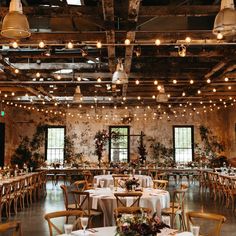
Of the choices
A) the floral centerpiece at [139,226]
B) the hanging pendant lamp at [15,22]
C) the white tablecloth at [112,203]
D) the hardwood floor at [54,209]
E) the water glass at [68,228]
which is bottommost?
the hardwood floor at [54,209]

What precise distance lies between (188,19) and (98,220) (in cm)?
490

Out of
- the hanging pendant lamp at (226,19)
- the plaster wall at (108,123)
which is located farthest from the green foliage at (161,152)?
the hanging pendant lamp at (226,19)

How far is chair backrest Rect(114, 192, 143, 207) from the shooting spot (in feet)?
22.3

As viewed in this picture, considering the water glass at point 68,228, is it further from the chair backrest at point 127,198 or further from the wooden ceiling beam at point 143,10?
the wooden ceiling beam at point 143,10

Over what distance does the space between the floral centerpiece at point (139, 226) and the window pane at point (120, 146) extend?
16.0 meters

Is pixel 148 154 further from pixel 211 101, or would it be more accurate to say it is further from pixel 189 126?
pixel 211 101

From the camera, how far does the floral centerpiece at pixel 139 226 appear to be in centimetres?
319

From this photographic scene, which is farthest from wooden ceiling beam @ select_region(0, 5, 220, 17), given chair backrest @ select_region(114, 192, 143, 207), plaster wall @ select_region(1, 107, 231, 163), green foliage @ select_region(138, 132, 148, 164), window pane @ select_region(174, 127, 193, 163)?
window pane @ select_region(174, 127, 193, 163)

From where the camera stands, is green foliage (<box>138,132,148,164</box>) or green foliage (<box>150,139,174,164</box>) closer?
→ green foliage (<box>138,132,148,164</box>)

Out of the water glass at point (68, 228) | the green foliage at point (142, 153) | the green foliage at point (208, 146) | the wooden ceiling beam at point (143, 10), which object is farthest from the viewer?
the green foliage at point (208, 146)

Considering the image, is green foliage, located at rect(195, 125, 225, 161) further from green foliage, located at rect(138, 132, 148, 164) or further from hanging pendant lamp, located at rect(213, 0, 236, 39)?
hanging pendant lamp, located at rect(213, 0, 236, 39)

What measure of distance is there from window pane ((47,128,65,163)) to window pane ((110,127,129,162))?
2.54 m

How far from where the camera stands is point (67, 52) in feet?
29.7

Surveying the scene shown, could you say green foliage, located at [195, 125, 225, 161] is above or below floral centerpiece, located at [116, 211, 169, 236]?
above
